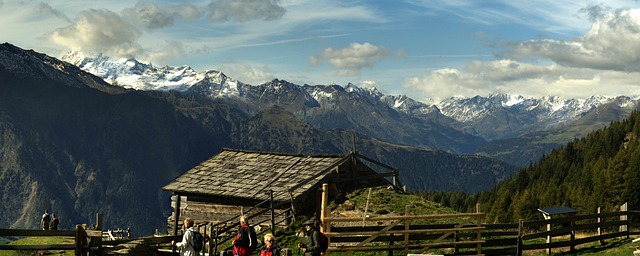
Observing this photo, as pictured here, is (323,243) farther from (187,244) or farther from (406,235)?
(406,235)

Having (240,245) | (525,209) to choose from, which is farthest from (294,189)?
(525,209)

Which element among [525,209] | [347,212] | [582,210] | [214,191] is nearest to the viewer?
[347,212]

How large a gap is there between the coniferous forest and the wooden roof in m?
70.2

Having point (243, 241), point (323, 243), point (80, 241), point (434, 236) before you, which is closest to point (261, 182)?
point (434, 236)

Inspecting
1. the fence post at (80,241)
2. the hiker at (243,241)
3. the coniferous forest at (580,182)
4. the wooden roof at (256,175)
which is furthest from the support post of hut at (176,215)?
the coniferous forest at (580,182)

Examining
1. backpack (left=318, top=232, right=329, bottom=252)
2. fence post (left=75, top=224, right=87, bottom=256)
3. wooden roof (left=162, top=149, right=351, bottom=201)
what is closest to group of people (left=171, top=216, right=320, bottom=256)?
backpack (left=318, top=232, right=329, bottom=252)

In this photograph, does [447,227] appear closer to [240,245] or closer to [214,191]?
[240,245]

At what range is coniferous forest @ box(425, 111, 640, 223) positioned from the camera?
370 feet

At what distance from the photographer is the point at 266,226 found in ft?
142

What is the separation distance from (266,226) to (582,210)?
289ft

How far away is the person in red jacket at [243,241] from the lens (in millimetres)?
23688

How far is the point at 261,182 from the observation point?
152ft

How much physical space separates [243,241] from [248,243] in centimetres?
22

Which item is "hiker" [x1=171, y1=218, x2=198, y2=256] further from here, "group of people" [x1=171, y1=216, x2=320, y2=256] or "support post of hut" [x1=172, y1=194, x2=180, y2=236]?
"support post of hut" [x1=172, y1=194, x2=180, y2=236]
